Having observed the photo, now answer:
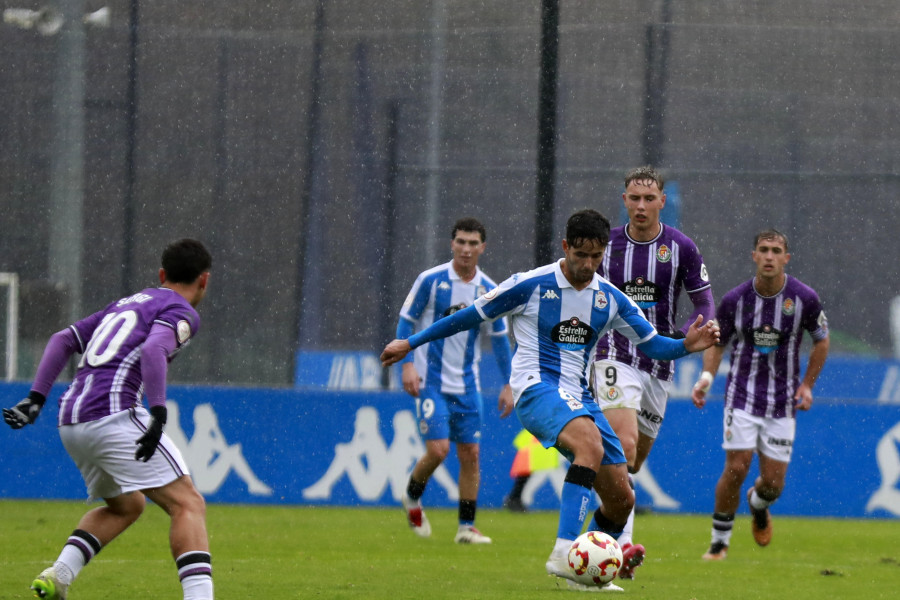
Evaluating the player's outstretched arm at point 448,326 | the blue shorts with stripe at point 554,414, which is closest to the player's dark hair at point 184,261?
the player's outstretched arm at point 448,326

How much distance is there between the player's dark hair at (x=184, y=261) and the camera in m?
5.56

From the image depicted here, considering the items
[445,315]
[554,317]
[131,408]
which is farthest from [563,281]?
[445,315]

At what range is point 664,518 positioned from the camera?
37.4 feet

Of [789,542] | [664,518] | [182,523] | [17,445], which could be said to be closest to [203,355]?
[17,445]

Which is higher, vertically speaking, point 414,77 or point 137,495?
point 414,77

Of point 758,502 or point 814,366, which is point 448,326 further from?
point 814,366

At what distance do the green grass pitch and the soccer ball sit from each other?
34cm

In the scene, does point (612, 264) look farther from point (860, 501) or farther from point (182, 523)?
point (860, 501)

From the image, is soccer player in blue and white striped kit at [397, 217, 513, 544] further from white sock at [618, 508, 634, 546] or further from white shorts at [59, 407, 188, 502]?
white shorts at [59, 407, 188, 502]

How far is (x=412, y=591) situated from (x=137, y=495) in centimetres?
157

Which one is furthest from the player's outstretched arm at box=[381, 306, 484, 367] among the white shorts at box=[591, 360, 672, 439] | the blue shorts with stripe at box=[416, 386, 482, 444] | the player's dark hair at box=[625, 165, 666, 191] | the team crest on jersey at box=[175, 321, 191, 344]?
the blue shorts with stripe at box=[416, 386, 482, 444]

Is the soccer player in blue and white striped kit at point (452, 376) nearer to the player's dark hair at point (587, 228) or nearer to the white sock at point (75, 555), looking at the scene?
the player's dark hair at point (587, 228)

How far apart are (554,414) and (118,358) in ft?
6.67

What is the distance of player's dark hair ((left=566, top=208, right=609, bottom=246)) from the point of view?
6.39m
